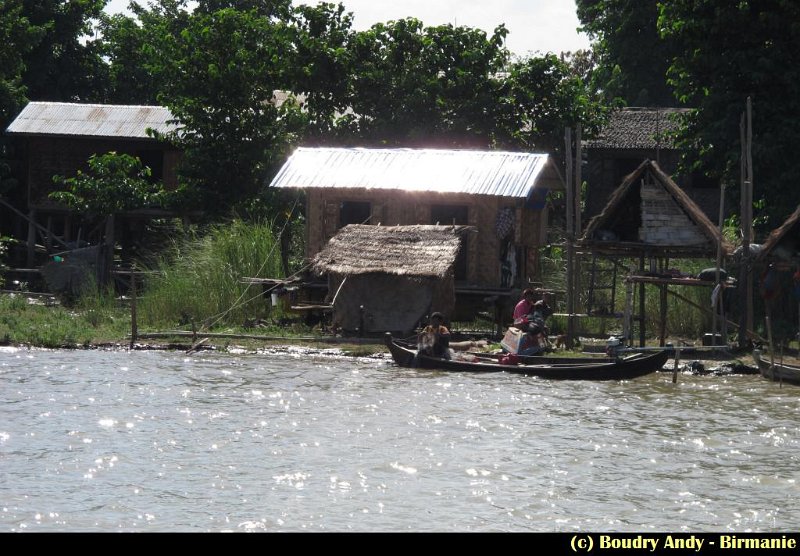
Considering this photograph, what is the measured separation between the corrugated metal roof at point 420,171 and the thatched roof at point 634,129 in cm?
1079

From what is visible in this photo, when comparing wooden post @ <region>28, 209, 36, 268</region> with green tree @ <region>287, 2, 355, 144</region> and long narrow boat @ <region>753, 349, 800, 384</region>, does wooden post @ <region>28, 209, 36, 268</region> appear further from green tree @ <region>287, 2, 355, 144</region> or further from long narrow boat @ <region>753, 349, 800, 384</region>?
long narrow boat @ <region>753, 349, 800, 384</region>

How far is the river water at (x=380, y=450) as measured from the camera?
37.1 feet

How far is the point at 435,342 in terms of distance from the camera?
19.8m

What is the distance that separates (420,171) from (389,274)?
3.42 m

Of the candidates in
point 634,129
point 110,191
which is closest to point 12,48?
point 110,191

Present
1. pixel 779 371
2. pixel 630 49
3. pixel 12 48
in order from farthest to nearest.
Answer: pixel 630 49 → pixel 12 48 → pixel 779 371

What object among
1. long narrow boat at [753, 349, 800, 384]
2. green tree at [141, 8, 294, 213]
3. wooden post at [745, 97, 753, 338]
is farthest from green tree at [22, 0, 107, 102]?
long narrow boat at [753, 349, 800, 384]

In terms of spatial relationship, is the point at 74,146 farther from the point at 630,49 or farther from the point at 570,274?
the point at 570,274

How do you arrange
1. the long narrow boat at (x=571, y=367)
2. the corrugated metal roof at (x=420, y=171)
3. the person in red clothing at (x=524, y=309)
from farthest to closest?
the corrugated metal roof at (x=420, y=171) → the person in red clothing at (x=524, y=309) → the long narrow boat at (x=571, y=367)

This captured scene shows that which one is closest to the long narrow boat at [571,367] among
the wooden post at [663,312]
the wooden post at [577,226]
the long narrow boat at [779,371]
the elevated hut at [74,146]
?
the long narrow boat at [779,371]

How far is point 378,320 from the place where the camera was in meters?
23.1

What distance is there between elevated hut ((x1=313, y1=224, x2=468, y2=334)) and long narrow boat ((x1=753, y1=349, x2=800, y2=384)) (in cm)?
553

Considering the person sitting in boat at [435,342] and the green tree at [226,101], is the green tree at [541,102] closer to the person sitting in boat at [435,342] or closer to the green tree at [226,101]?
the green tree at [226,101]
